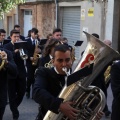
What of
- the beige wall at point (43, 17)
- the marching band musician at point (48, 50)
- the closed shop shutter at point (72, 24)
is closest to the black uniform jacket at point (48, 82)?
the marching band musician at point (48, 50)

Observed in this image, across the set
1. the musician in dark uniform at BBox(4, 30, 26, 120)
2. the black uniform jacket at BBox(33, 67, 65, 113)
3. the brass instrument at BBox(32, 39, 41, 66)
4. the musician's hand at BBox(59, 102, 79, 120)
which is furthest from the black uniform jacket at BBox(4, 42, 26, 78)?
the musician's hand at BBox(59, 102, 79, 120)

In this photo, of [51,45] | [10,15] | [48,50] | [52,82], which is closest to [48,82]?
[52,82]

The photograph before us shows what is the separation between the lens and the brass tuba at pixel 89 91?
315 cm

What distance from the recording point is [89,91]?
3.23m

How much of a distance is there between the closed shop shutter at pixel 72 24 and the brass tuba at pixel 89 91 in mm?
13305

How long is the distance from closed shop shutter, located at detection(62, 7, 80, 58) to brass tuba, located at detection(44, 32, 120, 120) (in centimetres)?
1330

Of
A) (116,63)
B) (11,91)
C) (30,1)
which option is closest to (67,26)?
(30,1)

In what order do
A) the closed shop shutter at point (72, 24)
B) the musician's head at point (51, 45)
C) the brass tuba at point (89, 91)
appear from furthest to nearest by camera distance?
1. the closed shop shutter at point (72, 24)
2. the musician's head at point (51, 45)
3. the brass tuba at point (89, 91)

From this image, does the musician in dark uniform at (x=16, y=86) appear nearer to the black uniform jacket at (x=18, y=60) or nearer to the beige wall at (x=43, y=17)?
the black uniform jacket at (x=18, y=60)

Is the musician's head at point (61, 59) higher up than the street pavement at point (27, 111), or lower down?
higher up

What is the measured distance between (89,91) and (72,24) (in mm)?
14827

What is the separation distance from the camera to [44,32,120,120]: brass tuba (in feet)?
10.3

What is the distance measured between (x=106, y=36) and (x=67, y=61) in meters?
11.7

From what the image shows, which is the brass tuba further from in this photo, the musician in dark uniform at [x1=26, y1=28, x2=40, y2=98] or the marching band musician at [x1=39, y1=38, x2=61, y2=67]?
the musician in dark uniform at [x1=26, y1=28, x2=40, y2=98]
